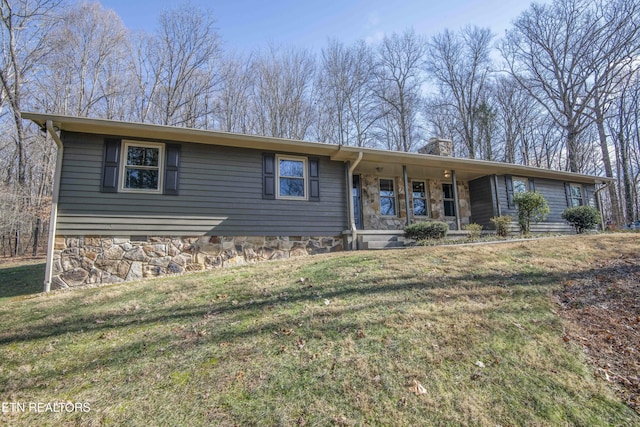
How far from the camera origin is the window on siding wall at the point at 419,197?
421 inches

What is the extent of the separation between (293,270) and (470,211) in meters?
8.33

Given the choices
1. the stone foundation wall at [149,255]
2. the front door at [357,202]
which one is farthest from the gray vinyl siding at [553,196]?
the stone foundation wall at [149,255]

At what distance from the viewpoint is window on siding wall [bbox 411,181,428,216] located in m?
10.7

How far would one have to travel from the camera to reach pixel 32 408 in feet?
7.70

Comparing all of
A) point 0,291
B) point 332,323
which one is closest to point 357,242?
point 332,323

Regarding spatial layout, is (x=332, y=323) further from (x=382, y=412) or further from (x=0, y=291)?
(x=0, y=291)

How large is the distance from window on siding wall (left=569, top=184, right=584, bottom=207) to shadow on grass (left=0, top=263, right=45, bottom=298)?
16.9 metres

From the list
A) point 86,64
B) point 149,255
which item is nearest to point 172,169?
point 149,255

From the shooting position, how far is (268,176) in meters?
7.55

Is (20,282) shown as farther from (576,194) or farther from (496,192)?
(576,194)

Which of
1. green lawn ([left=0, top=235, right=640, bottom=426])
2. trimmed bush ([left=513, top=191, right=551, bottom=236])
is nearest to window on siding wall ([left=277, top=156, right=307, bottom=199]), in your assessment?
green lawn ([left=0, top=235, right=640, bottom=426])

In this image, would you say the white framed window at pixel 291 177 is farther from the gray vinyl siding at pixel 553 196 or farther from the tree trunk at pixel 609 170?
the tree trunk at pixel 609 170

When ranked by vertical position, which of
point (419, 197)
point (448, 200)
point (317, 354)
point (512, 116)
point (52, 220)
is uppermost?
point (512, 116)

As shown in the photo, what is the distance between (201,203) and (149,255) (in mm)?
1475
